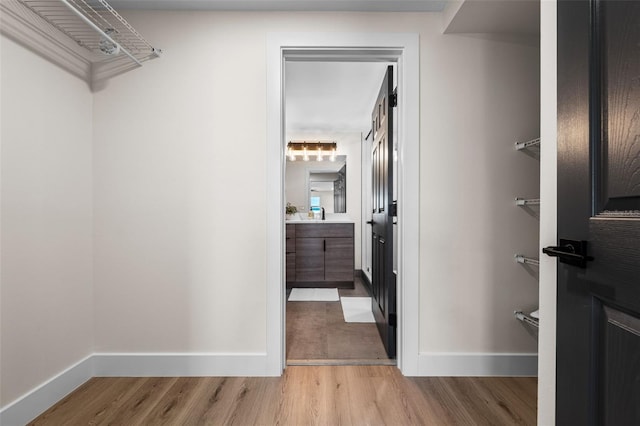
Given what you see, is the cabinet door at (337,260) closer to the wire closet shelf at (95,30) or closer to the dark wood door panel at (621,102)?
the wire closet shelf at (95,30)

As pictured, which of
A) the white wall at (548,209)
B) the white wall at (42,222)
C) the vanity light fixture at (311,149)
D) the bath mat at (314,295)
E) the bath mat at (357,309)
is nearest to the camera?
the white wall at (548,209)

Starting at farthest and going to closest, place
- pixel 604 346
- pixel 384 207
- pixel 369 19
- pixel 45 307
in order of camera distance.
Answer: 1. pixel 384 207
2. pixel 369 19
3. pixel 45 307
4. pixel 604 346

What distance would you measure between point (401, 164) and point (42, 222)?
1.95m

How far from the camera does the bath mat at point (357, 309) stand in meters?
2.96

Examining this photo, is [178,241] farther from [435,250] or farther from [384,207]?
[435,250]

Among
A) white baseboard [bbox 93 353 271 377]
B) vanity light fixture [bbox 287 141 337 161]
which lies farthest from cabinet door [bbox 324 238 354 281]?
white baseboard [bbox 93 353 271 377]

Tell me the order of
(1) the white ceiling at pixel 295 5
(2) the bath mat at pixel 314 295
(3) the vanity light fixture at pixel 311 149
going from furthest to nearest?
(3) the vanity light fixture at pixel 311 149 < (2) the bath mat at pixel 314 295 < (1) the white ceiling at pixel 295 5

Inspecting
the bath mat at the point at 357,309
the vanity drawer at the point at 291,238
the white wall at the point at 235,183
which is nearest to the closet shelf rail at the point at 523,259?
the white wall at the point at 235,183

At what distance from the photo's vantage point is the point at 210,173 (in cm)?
192

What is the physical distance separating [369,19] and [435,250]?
1456 mm

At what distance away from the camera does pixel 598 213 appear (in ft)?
2.56

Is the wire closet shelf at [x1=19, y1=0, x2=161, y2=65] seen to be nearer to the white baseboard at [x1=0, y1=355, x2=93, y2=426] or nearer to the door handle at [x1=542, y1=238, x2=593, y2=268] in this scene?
the white baseboard at [x1=0, y1=355, x2=93, y2=426]

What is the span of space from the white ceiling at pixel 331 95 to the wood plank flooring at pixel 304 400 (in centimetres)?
243

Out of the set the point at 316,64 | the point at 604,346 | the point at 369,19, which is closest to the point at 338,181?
the point at 316,64
